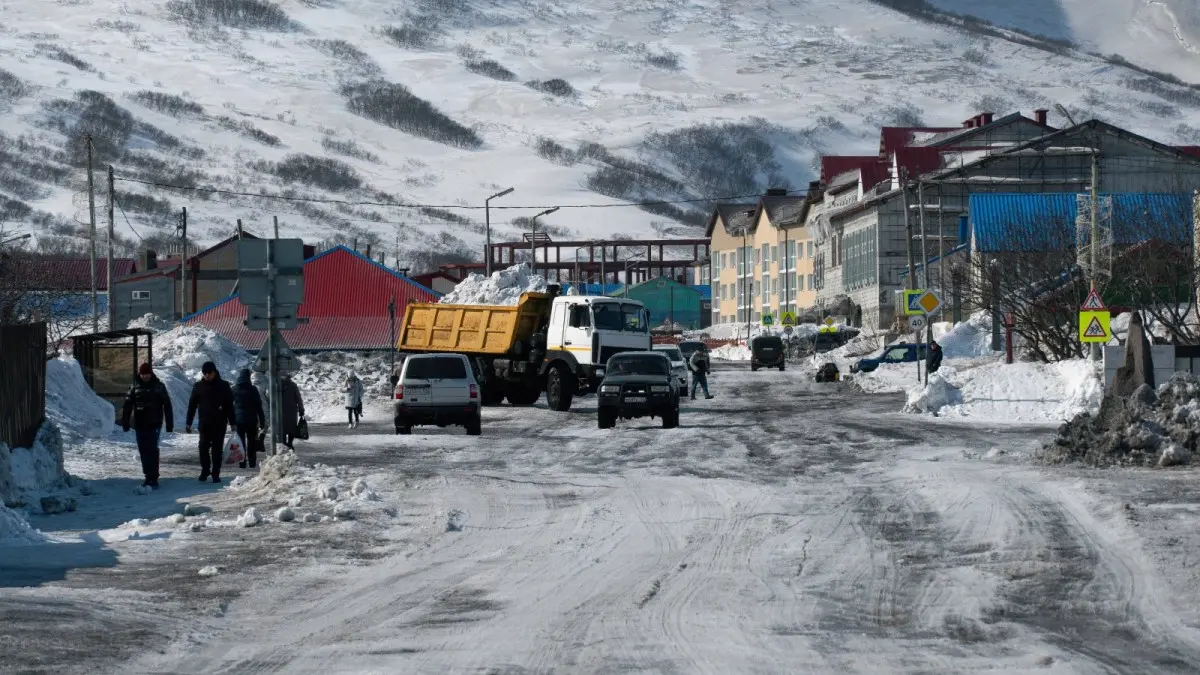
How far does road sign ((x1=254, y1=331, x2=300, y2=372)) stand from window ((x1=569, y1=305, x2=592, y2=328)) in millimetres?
17803

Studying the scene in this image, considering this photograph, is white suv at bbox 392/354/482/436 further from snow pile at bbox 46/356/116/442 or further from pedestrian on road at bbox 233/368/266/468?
pedestrian on road at bbox 233/368/266/468

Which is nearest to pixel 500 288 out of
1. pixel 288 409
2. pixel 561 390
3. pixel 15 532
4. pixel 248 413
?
pixel 561 390

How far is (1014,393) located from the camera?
3622 centimetres

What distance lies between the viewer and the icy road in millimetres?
9664

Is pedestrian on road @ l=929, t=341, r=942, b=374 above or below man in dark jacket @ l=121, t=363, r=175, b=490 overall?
above

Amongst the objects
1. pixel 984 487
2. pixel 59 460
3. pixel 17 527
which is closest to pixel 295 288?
pixel 59 460

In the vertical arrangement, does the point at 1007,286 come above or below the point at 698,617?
above

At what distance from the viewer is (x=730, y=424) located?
111 ft

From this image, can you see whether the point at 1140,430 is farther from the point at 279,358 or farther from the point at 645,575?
the point at 279,358

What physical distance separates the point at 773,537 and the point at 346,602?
469 cm

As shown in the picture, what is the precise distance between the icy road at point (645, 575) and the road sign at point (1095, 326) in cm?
887

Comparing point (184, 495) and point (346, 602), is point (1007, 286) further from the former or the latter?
point (346, 602)

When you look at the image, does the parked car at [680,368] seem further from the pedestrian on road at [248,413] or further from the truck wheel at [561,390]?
the pedestrian on road at [248,413]

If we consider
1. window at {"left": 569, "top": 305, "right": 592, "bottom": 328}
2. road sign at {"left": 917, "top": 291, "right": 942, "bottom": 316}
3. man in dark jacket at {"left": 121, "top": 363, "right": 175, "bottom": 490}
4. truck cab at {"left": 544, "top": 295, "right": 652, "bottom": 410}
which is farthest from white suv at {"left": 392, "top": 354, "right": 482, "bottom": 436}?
road sign at {"left": 917, "top": 291, "right": 942, "bottom": 316}
